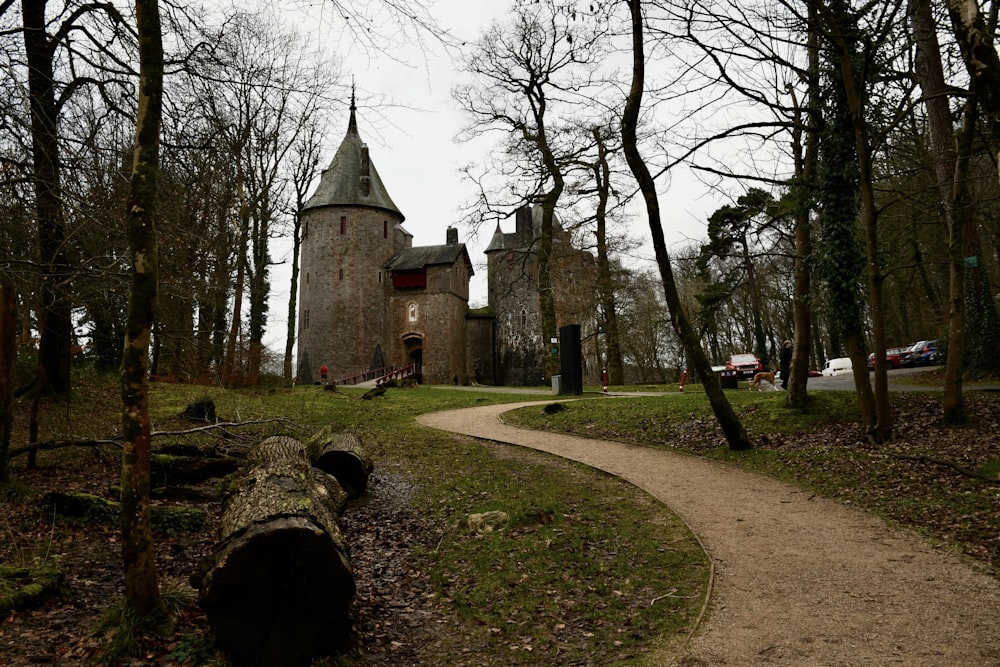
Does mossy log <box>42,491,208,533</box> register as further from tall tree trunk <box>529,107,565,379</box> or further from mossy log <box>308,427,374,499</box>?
tall tree trunk <box>529,107,565,379</box>

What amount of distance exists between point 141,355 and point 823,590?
18.6 feet

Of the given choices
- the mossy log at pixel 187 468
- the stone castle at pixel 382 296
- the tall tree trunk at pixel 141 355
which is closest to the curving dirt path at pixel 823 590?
the tall tree trunk at pixel 141 355

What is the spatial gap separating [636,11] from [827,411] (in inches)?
322

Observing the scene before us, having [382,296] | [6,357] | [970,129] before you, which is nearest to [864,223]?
[970,129]

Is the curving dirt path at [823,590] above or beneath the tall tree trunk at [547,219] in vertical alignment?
beneath

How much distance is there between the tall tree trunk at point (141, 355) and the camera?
450 centimetres

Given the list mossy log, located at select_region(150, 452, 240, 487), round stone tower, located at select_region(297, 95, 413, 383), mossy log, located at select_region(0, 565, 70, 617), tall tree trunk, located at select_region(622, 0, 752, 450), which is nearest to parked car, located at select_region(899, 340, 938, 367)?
tall tree trunk, located at select_region(622, 0, 752, 450)

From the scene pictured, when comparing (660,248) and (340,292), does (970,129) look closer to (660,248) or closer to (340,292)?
(660,248)

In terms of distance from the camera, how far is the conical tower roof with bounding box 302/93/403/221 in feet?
130

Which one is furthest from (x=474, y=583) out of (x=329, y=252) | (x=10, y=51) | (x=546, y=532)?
(x=329, y=252)

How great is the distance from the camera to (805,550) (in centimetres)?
630

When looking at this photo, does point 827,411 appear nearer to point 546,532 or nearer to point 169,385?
point 546,532

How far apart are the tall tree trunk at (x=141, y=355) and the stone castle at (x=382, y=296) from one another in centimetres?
3274

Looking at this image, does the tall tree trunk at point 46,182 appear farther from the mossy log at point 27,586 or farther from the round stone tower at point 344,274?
the round stone tower at point 344,274
